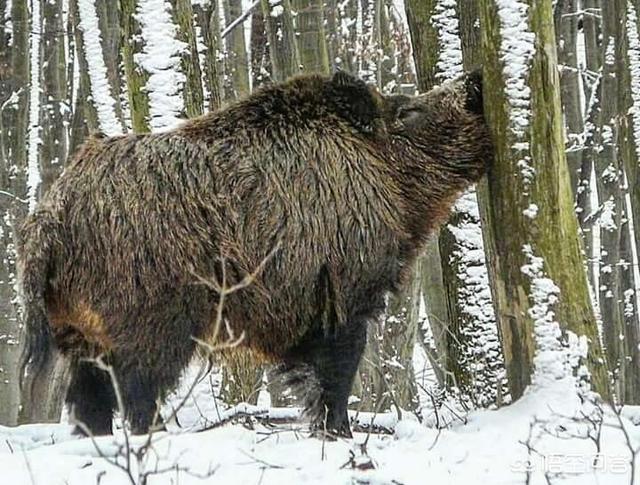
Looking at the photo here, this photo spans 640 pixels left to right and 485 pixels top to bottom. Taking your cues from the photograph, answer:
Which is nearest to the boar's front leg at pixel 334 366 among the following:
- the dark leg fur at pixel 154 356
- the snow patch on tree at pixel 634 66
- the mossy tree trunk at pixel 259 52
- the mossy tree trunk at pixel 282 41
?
the dark leg fur at pixel 154 356

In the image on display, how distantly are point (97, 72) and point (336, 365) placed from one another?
766 cm

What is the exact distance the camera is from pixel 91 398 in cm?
624

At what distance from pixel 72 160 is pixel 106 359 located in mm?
1184

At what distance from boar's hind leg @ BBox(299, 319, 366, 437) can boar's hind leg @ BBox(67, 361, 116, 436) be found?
4.03 feet

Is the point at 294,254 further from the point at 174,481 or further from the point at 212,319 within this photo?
the point at 174,481

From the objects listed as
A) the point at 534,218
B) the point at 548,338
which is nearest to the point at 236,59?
the point at 534,218

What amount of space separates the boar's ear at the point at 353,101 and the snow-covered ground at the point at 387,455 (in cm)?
201

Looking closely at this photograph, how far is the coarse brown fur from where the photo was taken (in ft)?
19.0

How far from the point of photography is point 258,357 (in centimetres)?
660

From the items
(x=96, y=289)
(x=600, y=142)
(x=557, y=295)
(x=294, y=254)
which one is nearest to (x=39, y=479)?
(x=96, y=289)

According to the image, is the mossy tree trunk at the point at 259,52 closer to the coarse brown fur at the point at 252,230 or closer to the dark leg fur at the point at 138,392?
the coarse brown fur at the point at 252,230

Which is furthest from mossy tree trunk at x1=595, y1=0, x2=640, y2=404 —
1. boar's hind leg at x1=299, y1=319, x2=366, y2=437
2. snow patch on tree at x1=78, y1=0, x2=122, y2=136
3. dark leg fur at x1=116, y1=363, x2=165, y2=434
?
dark leg fur at x1=116, y1=363, x2=165, y2=434

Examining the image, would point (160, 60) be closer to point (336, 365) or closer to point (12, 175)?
point (336, 365)

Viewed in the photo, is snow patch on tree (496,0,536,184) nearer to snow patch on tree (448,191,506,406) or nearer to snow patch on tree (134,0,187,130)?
snow patch on tree (448,191,506,406)
